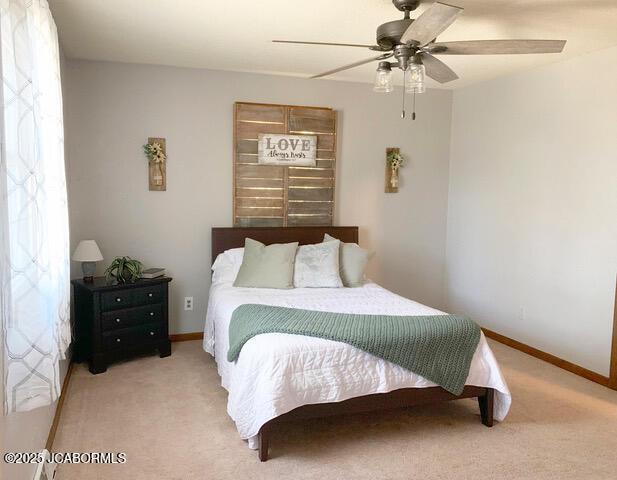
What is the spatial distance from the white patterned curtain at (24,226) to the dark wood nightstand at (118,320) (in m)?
1.78

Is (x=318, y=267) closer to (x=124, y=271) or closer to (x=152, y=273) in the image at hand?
(x=152, y=273)

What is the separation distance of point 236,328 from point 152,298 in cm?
133

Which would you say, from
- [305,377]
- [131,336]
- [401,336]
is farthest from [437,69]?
[131,336]

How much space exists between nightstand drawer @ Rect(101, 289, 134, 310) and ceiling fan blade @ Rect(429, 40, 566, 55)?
2.80m

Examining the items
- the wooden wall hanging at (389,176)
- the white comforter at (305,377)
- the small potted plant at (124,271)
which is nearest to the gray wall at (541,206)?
the wooden wall hanging at (389,176)

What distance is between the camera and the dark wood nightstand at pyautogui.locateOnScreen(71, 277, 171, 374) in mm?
3826

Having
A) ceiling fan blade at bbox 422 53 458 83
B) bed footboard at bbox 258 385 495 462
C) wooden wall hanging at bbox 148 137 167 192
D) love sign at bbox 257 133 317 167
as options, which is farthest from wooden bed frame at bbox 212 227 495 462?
love sign at bbox 257 133 317 167

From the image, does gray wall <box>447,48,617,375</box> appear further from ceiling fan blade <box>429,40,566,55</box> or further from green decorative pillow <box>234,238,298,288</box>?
green decorative pillow <box>234,238,298,288</box>

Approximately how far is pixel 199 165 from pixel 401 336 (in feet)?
8.51

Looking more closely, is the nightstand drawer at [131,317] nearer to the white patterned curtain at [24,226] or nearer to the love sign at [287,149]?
the love sign at [287,149]

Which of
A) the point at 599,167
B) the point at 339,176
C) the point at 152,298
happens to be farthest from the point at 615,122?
the point at 152,298

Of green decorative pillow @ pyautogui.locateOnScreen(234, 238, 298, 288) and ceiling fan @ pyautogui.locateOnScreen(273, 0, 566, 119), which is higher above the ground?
ceiling fan @ pyautogui.locateOnScreen(273, 0, 566, 119)

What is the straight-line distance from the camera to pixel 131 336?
4.02 m

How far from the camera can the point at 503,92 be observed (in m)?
4.68
